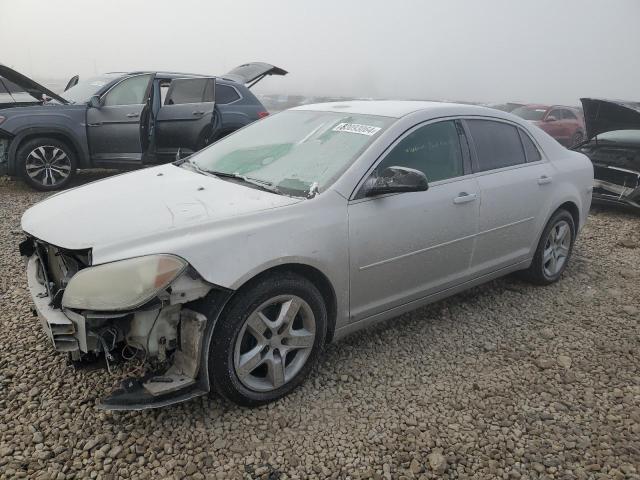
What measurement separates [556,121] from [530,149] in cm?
1226

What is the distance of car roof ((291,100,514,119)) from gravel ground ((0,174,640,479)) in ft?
4.79

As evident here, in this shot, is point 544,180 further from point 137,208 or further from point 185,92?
point 185,92

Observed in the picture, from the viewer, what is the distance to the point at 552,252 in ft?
14.1

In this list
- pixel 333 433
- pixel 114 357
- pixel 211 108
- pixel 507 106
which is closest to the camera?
pixel 114 357

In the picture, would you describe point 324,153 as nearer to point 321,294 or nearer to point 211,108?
point 321,294

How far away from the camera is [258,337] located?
2.52m

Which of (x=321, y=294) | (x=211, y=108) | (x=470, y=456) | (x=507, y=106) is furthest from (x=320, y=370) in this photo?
(x=507, y=106)

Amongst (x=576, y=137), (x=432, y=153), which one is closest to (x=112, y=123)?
(x=432, y=153)

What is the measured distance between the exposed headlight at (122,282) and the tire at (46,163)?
5.50 meters

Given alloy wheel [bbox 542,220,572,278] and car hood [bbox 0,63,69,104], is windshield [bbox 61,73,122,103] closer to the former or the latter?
car hood [bbox 0,63,69,104]

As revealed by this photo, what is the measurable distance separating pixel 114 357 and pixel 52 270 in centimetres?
73

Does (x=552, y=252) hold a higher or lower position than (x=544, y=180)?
lower

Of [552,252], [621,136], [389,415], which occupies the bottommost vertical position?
[389,415]

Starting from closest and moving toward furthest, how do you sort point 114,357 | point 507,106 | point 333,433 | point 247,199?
1. point 114,357
2. point 333,433
3. point 247,199
4. point 507,106
